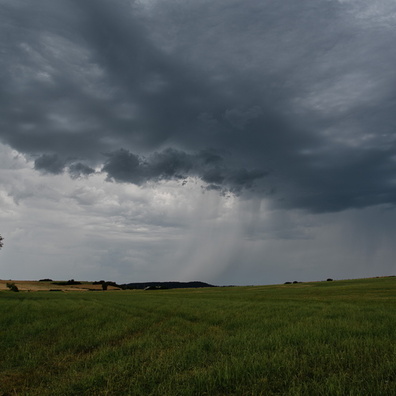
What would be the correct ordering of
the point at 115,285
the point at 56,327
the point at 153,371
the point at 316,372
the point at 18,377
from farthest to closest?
the point at 115,285 < the point at 56,327 < the point at 18,377 < the point at 153,371 < the point at 316,372

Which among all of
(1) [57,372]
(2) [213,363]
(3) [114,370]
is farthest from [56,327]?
(2) [213,363]

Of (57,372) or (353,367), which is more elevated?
(353,367)

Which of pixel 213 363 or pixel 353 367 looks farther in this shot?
pixel 213 363

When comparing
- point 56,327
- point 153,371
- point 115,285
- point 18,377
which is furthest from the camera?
point 115,285

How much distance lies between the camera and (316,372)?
7602 millimetres

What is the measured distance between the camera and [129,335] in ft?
47.4

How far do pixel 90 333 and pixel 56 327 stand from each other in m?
3.63

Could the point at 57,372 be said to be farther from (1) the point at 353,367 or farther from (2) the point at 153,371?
(1) the point at 353,367

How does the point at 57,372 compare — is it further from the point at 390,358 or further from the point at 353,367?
the point at 390,358

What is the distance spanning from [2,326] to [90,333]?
6569mm

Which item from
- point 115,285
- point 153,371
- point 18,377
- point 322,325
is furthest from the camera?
point 115,285

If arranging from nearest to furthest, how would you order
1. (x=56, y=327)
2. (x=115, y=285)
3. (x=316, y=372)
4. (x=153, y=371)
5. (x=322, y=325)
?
(x=316, y=372) < (x=153, y=371) < (x=322, y=325) < (x=56, y=327) < (x=115, y=285)

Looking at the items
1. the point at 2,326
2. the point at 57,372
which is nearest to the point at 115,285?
the point at 2,326

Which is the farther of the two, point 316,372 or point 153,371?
point 153,371
